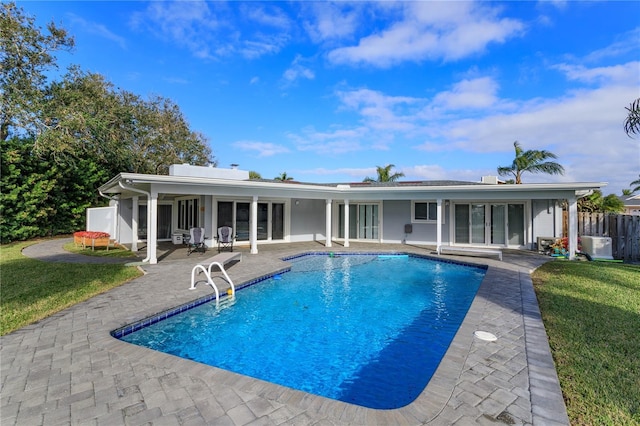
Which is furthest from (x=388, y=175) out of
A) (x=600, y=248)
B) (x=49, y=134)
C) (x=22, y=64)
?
(x=22, y=64)

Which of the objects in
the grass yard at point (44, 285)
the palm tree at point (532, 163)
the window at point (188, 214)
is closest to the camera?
the grass yard at point (44, 285)

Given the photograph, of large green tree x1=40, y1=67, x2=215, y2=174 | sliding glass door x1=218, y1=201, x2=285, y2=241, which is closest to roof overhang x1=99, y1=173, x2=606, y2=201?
sliding glass door x1=218, y1=201, x2=285, y2=241

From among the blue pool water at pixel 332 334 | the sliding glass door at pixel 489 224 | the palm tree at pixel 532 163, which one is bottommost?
the blue pool water at pixel 332 334

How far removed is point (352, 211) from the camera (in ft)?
60.9

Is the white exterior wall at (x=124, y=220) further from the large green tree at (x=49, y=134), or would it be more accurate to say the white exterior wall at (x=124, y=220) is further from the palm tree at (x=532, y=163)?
the palm tree at (x=532, y=163)

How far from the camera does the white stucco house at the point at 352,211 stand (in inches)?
504

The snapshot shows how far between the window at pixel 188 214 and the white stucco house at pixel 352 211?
0.05 m

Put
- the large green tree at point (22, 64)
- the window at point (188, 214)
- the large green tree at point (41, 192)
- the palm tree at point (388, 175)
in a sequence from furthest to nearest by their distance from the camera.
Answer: the palm tree at point (388, 175) < the large green tree at point (22, 64) < the large green tree at point (41, 192) < the window at point (188, 214)

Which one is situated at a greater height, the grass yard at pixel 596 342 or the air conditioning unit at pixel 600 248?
the air conditioning unit at pixel 600 248

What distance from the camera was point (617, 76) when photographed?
38.6 ft

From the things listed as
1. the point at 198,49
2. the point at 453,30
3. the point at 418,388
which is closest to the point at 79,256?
the point at 198,49

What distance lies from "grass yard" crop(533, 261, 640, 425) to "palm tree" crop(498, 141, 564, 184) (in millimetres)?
16967

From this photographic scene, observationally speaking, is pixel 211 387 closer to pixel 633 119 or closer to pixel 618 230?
pixel 633 119

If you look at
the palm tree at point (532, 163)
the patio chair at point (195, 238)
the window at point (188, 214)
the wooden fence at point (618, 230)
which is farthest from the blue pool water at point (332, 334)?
the palm tree at point (532, 163)
